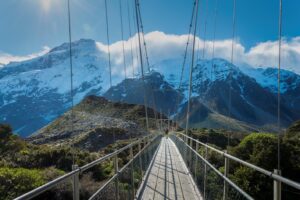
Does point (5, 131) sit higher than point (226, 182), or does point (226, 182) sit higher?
point (226, 182)

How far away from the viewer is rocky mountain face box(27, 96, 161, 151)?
35.9 meters

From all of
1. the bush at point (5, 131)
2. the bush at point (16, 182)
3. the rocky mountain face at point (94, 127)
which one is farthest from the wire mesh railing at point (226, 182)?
the bush at point (5, 131)

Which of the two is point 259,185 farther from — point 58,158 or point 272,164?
point 58,158

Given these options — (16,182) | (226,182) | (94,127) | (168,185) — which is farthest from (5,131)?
(94,127)

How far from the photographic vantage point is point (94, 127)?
1891 inches

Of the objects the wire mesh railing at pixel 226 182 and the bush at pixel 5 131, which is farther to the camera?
the bush at pixel 5 131

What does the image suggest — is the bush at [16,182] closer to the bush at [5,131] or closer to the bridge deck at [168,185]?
the bridge deck at [168,185]

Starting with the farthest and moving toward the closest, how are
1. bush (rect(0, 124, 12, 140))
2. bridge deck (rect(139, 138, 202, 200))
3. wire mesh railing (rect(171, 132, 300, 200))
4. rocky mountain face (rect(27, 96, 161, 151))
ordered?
rocky mountain face (rect(27, 96, 161, 151)), bush (rect(0, 124, 12, 140)), bridge deck (rect(139, 138, 202, 200)), wire mesh railing (rect(171, 132, 300, 200))

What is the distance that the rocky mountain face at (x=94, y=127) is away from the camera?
35.9 meters

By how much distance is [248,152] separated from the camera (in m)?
14.9

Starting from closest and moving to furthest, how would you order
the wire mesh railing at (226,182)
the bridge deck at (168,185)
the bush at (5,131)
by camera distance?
1. the wire mesh railing at (226,182)
2. the bridge deck at (168,185)
3. the bush at (5,131)

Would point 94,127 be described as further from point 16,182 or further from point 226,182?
point 226,182

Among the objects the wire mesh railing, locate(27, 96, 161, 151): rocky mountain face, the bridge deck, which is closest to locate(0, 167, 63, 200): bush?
locate(27, 96, 161, 151): rocky mountain face

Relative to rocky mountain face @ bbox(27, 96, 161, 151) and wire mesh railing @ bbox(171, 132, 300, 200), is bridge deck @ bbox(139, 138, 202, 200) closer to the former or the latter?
wire mesh railing @ bbox(171, 132, 300, 200)
